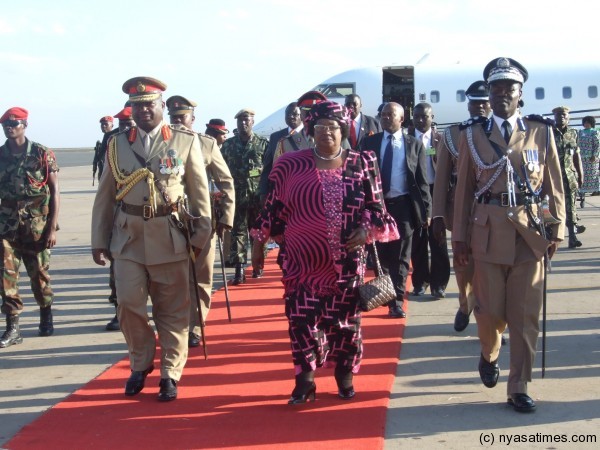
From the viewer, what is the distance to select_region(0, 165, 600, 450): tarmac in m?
5.47

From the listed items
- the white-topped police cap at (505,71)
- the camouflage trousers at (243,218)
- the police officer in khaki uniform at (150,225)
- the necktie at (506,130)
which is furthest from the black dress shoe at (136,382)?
the camouflage trousers at (243,218)

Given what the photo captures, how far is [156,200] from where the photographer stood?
20.7ft

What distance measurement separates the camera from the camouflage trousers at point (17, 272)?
820cm

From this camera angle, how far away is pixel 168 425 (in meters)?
5.73

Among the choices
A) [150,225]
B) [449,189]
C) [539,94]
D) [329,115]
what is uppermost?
[539,94]

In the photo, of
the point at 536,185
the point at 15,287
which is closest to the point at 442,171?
the point at 536,185

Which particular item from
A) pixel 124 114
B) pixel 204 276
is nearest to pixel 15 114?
pixel 124 114

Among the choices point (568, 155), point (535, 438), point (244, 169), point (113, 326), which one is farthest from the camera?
point (568, 155)

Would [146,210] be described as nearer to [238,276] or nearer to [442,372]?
[442,372]

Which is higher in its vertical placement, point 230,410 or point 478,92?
point 478,92

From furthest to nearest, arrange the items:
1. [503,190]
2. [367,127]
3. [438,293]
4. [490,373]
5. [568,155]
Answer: [568,155] → [367,127] → [438,293] → [490,373] → [503,190]

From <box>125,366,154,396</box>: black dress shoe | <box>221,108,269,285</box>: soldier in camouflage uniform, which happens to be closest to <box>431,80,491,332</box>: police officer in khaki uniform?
<box>125,366,154,396</box>: black dress shoe

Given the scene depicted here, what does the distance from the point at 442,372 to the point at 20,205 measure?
3.94 meters

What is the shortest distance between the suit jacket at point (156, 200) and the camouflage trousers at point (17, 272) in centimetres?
211
